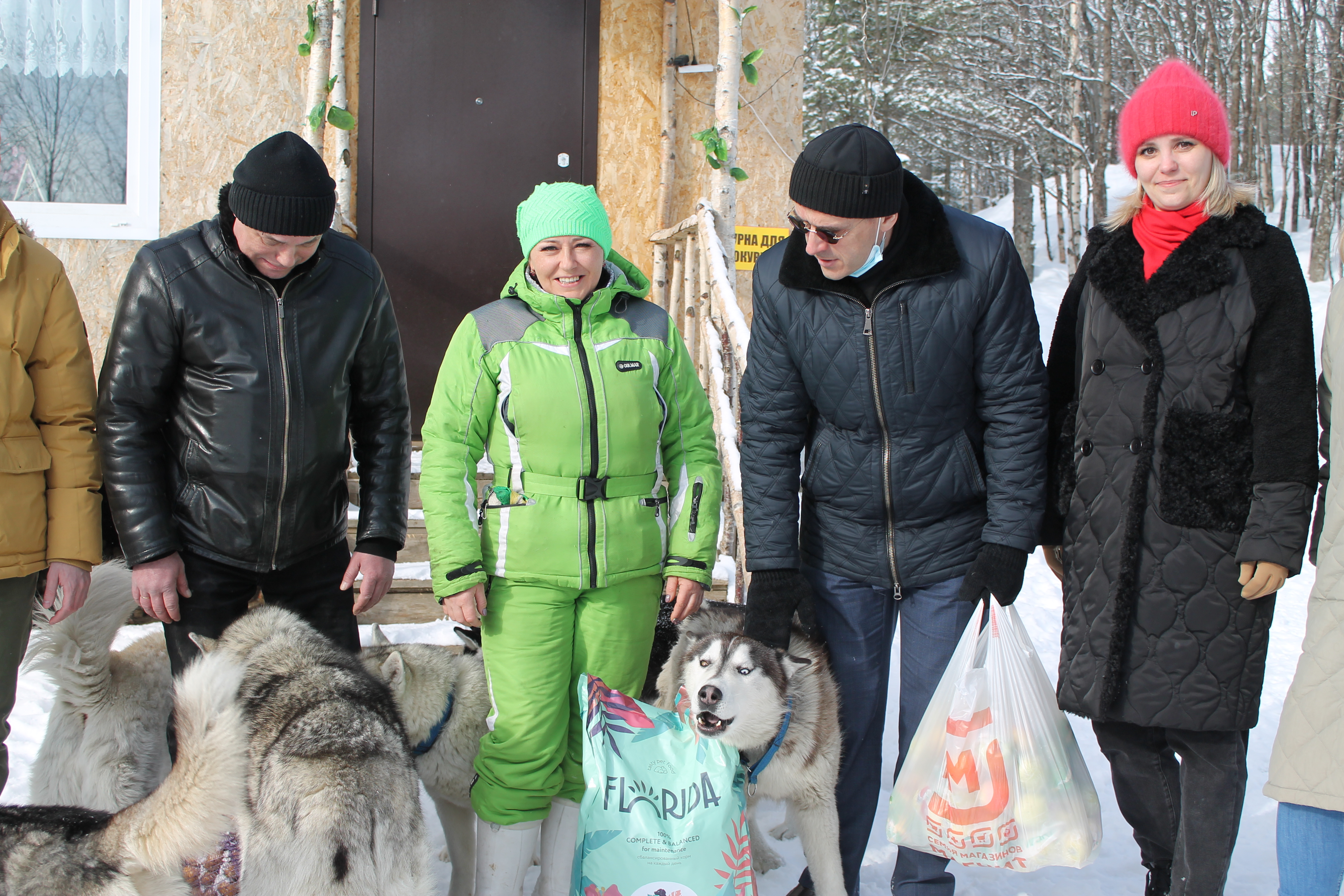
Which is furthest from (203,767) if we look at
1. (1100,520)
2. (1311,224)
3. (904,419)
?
(1311,224)

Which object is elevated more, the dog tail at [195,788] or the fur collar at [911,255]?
the fur collar at [911,255]

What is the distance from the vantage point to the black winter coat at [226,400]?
2.22 metres

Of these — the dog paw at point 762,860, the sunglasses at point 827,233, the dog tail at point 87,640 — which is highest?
the sunglasses at point 827,233

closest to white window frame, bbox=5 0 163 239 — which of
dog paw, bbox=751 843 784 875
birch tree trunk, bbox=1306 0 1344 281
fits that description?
dog paw, bbox=751 843 784 875

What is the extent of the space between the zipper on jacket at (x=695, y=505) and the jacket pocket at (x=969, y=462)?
2.29ft

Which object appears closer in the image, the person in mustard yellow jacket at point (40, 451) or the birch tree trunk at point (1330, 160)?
the person in mustard yellow jacket at point (40, 451)

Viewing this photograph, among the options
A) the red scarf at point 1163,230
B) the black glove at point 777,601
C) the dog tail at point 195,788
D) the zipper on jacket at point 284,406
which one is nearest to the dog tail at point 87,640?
the zipper on jacket at point 284,406

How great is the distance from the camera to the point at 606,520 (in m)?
2.35

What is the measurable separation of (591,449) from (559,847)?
1.10 m

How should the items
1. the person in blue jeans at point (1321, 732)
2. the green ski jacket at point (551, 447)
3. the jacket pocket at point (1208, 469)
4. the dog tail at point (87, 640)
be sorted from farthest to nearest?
1. the dog tail at point (87, 640)
2. the green ski jacket at point (551, 447)
3. the jacket pocket at point (1208, 469)
4. the person in blue jeans at point (1321, 732)

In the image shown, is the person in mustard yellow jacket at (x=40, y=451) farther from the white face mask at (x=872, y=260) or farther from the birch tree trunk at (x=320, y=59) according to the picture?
the birch tree trunk at (x=320, y=59)

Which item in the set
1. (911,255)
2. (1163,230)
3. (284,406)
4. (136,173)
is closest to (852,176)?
(911,255)

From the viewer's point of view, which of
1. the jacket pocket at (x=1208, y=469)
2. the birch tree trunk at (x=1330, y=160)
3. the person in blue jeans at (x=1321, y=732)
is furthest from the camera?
the birch tree trunk at (x=1330, y=160)

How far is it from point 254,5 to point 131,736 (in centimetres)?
449
